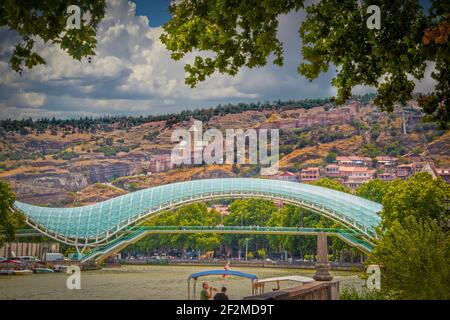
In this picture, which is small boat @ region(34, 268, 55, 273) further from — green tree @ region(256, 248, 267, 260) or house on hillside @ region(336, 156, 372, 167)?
house on hillside @ region(336, 156, 372, 167)

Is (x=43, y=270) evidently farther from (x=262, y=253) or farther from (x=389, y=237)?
(x=389, y=237)

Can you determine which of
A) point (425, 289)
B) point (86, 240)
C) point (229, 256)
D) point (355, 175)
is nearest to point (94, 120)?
point (355, 175)

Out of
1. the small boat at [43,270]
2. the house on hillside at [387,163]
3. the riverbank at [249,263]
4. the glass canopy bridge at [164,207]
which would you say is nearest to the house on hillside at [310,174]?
the house on hillside at [387,163]

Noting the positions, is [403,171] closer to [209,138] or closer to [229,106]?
[209,138]

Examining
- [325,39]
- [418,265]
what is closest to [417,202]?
[418,265]

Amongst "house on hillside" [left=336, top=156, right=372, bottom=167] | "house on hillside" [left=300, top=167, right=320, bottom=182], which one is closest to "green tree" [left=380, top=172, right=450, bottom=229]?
"house on hillside" [left=300, top=167, right=320, bottom=182]
